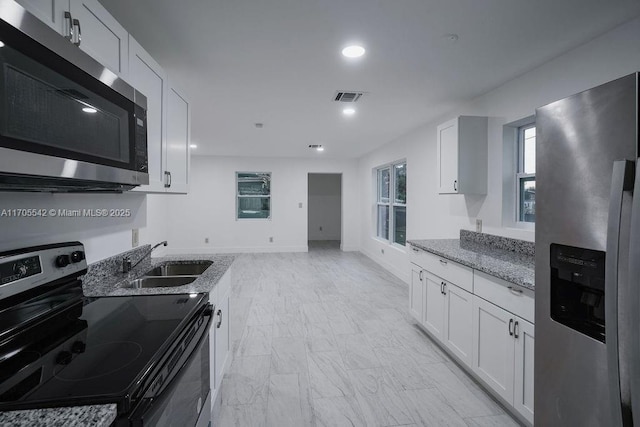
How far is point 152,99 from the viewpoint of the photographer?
1.80 m

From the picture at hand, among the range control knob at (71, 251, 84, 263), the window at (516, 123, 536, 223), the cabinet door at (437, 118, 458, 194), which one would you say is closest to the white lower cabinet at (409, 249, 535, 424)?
the cabinet door at (437, 118, 458, 194)

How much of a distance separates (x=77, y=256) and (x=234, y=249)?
20.0ft

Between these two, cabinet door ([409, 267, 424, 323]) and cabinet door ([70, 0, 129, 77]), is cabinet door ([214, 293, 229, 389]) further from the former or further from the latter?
cabinet door ([409, 267, 424, 323])

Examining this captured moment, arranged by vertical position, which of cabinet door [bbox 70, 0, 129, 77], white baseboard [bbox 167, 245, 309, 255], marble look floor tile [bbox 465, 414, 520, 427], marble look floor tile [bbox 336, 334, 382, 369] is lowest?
marble look floor tile [bbox 465, 414, 520, 427]

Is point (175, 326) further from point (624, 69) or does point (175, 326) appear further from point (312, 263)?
point (312, 263)

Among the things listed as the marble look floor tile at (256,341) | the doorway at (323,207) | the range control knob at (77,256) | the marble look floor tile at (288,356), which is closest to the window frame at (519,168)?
the marble look floor tile at (288,356)

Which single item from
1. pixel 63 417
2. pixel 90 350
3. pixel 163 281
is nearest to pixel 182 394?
pixel 90 350

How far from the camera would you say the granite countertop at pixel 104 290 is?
0.63 m

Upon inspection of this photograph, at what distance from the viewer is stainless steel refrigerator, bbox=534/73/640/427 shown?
3.25ft

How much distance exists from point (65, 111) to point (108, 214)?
47.0 inches

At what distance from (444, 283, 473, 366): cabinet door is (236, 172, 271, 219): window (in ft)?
18.5

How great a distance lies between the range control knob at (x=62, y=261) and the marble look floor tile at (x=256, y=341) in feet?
5.47

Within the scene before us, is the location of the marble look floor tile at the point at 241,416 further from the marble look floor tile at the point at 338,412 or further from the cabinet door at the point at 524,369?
the cabinet door at the point at 524,369

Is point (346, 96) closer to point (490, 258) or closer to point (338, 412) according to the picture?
point (490, 258)
